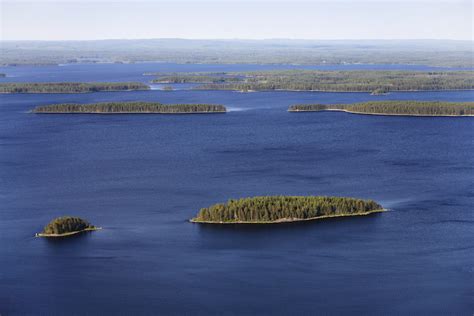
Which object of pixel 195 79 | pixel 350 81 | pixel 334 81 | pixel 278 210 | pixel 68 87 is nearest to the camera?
pixel 278 210

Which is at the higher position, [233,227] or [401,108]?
[401,108]

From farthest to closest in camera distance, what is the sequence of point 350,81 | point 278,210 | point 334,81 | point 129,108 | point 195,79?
point 195,79
point 334,81
point 350,81
point 129,108
point 278,210

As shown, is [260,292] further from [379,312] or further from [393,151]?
[393,151]

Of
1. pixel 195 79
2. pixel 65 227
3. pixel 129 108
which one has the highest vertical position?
pixel 195 79

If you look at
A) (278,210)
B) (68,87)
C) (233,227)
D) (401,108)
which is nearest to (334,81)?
(68,87)

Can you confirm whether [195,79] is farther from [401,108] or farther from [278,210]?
[278,210]

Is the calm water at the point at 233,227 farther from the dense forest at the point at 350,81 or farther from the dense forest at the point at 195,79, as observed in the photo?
the dense forest at the point at 195,79

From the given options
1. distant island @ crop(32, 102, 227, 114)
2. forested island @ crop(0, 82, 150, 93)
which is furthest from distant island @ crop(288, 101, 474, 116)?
forested island @ crop(0, 82, 150, 93)

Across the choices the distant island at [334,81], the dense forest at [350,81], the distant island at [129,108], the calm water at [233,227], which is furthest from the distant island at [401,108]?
the dense forest at [350,81]
